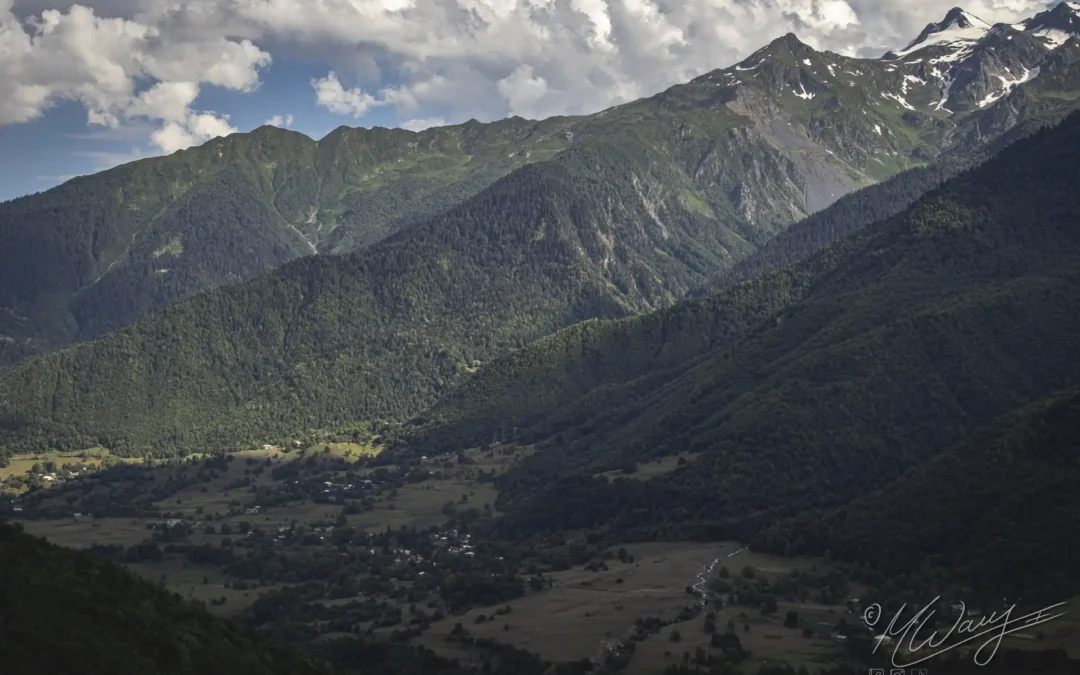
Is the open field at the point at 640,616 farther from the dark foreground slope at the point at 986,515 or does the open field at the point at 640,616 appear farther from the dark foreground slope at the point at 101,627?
the dark foreground slope at the point at 101,627

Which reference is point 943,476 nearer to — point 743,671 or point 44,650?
point 743,671

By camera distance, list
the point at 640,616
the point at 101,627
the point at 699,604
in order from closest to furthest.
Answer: the point at 101,627
the point at 640,616
the point at 699,604

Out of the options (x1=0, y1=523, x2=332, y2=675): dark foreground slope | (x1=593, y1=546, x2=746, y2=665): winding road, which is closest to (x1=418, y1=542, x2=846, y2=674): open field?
(x1=593, y1=546, x2=746, y2=665): winding road

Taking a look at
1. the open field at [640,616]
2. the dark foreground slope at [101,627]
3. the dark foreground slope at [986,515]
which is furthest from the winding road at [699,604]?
the dark foreground slope at [101,627]

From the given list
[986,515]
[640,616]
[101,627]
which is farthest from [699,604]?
[101,627]

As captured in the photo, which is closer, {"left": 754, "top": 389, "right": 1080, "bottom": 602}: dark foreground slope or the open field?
the open field

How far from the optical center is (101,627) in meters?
95.3

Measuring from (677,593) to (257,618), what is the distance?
59211mm

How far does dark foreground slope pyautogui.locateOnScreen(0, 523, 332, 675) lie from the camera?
86.7 m

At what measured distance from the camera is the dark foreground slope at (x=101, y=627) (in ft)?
284

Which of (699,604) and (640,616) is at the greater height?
(640,616)

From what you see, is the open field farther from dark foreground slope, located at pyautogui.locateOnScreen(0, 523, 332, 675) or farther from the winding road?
dark foreground slope, located at pyautogui.locateOnScreen(0, 523, 332, 675)

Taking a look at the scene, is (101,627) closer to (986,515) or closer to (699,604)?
(699,604)

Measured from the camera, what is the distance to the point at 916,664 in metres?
116
